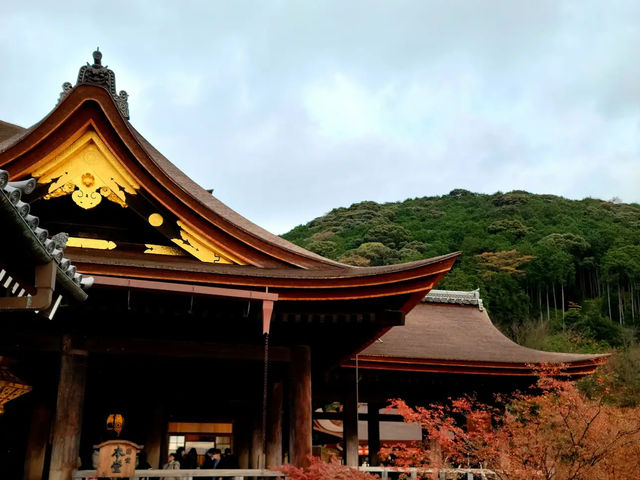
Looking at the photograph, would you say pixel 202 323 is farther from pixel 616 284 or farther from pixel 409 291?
pixel 616 284

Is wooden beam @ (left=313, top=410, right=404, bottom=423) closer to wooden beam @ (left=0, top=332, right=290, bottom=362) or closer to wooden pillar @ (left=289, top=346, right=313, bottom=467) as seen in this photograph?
wooden pillar @ (left=289, top=346, right=313, bottom=467)

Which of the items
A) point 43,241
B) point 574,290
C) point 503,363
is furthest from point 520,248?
point 43,241

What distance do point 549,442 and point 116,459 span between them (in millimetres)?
5795

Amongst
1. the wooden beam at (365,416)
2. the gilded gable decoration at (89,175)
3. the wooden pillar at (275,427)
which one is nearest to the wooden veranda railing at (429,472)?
the wooden pillar at (275,427)

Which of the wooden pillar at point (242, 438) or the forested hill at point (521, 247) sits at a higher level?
the forested hill at point (521, 247)

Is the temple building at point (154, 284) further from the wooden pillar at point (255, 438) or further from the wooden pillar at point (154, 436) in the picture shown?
the wooden pillar at point (255, 438)

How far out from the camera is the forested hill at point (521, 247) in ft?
181

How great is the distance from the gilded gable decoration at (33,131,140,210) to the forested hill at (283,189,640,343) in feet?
146

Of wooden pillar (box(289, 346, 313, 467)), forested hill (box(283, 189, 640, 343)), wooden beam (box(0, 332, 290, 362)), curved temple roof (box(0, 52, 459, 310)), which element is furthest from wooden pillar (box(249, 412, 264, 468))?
forested hill (box(283, 189, 640, 343))

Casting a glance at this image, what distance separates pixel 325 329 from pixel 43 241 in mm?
4713

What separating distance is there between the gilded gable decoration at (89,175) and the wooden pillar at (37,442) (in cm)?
524

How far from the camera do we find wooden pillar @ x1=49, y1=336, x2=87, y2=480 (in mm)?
7020

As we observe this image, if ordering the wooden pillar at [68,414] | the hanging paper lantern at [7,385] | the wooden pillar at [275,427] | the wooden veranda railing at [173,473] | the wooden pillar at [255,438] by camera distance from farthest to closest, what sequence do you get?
the wooden pillar at [255,438] < the wooden pillar at [275,427] < the hanging paper lantern at [7,385] < the wooden pillar at [68,414] < the wooden veranda railing at [173,473]

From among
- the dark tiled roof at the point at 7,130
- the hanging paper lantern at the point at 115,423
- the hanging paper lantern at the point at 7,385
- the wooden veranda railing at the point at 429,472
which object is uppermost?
the dark tiled roof at the point at 7,130
